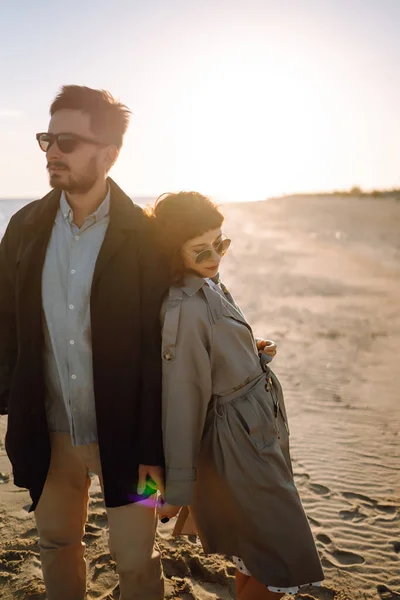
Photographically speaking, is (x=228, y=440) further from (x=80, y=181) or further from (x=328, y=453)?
(x=328, y=453)

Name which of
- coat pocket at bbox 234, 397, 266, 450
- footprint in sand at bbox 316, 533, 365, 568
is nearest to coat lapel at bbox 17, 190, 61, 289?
coat pocket at bbox 234, 397, 266, 450

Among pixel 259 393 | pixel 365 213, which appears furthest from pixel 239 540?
pixel 365 213

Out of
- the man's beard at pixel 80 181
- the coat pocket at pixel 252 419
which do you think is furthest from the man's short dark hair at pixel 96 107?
the coat pocket at pixel 252 419

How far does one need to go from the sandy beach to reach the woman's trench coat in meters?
1.12

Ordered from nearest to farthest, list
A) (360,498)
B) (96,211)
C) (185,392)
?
(185,392)
(96,211)
(360,498)

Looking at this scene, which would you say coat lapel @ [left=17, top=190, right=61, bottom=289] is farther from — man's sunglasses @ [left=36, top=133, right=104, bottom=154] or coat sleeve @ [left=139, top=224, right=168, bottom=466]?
coat sleeve @ [left=139, top=224, right=168, bottom=466]

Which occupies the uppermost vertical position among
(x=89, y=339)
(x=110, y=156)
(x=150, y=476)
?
(x=110, y=156)

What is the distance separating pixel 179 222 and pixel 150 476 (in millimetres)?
1140

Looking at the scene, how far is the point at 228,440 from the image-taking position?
244cm

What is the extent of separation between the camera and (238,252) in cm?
2280

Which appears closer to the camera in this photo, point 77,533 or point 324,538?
point 77,533

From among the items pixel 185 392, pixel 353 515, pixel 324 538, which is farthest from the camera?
pixel 353 515

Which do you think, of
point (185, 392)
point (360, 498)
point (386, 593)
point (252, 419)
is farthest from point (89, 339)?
point (360, 498)

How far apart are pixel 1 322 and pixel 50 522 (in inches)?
39.7
